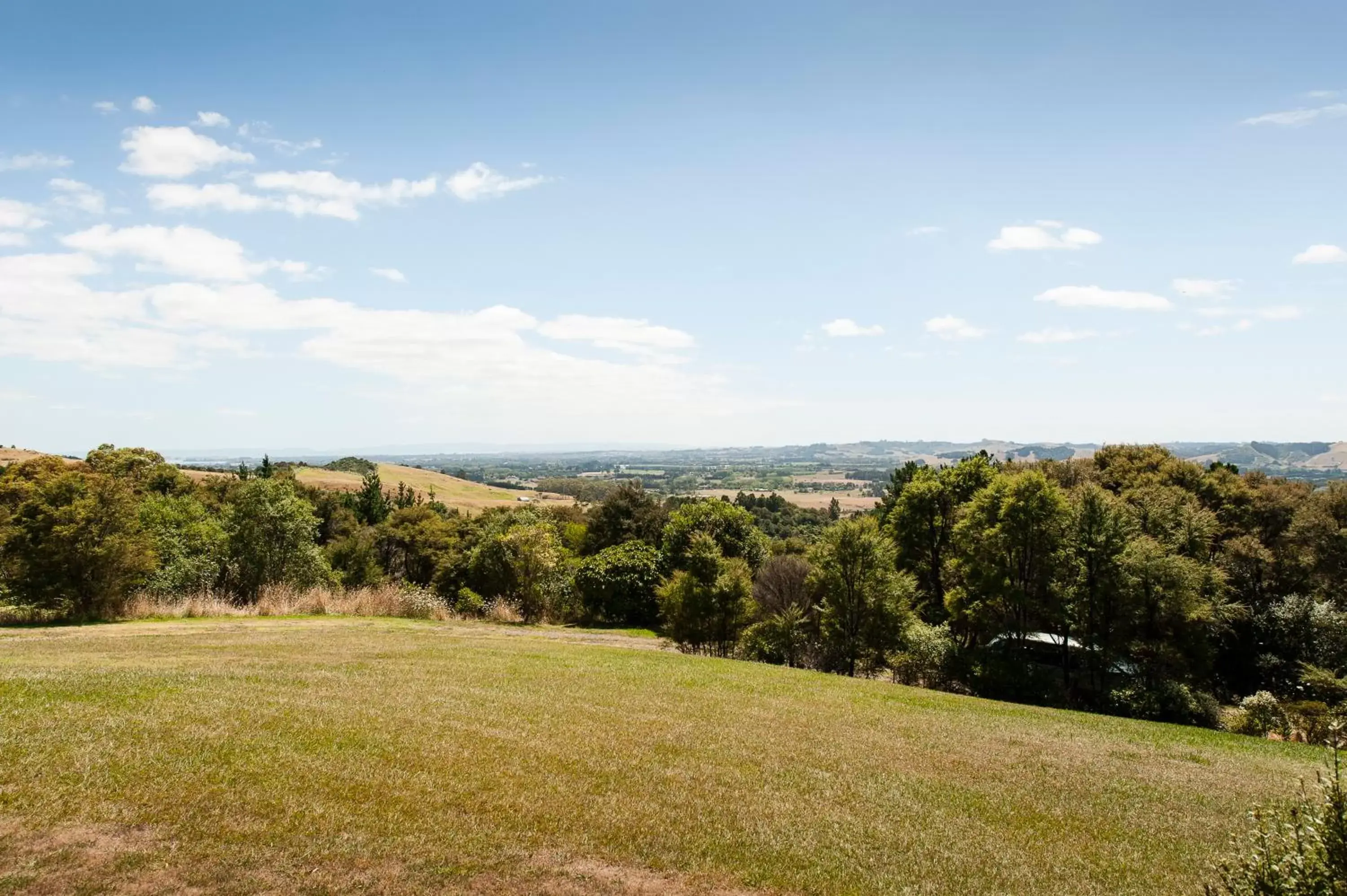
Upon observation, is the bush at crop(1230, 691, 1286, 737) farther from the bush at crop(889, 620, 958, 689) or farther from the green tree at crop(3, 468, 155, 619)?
the green tree at crop(3, 468, 155, 619)

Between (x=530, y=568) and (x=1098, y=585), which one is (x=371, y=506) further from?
(x=1098, y=585)

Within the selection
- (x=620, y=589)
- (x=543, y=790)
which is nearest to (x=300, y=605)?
(x=620, y=589)

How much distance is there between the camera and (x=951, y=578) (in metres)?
38.0

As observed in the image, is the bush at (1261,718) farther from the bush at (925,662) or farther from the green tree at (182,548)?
the green tree at (182,548)

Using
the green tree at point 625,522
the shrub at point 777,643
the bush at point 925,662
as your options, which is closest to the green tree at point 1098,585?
the bush at point 925,662

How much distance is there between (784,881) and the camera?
24.1ft

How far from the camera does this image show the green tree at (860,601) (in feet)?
93.9

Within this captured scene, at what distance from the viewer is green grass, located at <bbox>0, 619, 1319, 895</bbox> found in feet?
23.2

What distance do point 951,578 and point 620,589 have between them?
18809 millimetres

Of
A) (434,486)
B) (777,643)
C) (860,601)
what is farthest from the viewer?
(434,486)

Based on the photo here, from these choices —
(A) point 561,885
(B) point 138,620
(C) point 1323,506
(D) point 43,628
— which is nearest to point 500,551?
(B) point 138,620

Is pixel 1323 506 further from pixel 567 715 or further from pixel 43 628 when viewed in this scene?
pixel 43 628

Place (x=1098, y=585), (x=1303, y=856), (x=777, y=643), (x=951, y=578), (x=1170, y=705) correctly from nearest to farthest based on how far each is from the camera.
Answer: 1. (x=1303, y=856)
2. (x=1170, y=705)
3. (x=1098, y=585)
4. (x=777, y=643)
5. (x=951, y=578)

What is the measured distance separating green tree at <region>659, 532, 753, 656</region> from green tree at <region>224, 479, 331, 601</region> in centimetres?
1936
